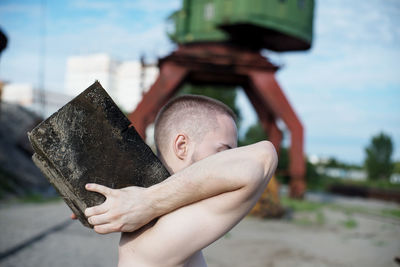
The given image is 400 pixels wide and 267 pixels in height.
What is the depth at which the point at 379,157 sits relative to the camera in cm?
2409

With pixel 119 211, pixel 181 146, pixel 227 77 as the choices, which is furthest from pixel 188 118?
pixel 227 77

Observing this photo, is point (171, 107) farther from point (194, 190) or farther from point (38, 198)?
point (38, 198)

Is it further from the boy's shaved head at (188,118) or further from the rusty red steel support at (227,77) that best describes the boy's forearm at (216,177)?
the rusty red steel support at (227,77)

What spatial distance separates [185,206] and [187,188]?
0.35 ft

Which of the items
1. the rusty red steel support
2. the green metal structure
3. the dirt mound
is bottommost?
the dirt mound

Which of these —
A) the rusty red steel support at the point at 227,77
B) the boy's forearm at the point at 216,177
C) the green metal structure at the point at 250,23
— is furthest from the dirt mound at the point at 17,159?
the boy's forearm at the point at 216,177

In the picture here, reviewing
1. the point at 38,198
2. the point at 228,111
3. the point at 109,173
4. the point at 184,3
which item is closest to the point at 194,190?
the point at 109,173

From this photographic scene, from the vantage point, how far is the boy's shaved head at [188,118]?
1.35 m

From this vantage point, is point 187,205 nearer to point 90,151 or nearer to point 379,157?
point 90,151

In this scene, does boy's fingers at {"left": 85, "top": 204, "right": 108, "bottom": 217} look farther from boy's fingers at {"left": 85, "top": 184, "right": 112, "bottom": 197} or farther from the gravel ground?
the gravel ground

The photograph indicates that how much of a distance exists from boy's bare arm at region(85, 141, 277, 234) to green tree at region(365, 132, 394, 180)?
25.7 meters

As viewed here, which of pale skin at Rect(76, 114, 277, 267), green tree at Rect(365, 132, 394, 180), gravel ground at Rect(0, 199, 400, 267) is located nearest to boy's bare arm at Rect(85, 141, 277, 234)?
pale skin at Rect(76, 114, 277, 267)

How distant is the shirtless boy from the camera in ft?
3.65

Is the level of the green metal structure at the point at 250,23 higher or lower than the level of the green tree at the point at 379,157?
higher
